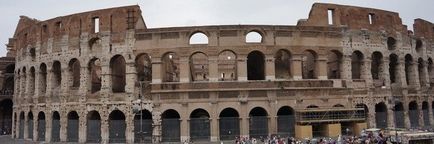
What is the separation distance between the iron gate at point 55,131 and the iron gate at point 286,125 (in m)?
14.8

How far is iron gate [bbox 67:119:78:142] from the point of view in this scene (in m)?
26.1

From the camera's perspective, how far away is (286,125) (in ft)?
80.0

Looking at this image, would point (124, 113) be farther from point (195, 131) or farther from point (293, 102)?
point (293, 102)

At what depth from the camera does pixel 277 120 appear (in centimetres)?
2434

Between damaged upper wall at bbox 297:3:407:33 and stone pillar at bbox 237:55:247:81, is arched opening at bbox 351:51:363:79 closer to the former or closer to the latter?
damaged upper wall at bbox 297:3:407:33

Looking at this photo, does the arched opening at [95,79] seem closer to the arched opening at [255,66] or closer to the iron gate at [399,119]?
the arched opening at [255,66]

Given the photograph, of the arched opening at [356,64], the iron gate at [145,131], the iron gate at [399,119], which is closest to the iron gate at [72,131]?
the iron gate at [145,131]

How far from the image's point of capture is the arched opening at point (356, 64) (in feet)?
89.0

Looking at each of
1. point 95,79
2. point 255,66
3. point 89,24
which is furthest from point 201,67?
point 89,24

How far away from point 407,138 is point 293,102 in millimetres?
7200

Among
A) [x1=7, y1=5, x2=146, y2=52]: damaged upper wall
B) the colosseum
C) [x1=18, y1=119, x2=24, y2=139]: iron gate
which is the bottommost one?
[x1=18, y1=119, x2=24, y2=139]: iron gate

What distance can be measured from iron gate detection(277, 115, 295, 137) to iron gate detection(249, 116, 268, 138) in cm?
80

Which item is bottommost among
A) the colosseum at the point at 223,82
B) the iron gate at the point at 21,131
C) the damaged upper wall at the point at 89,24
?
the iron gate at the point at 21,131

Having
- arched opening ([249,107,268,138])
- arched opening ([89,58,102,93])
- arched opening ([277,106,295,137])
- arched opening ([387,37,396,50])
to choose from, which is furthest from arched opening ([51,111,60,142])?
arched opening ([387,37,396,50])
